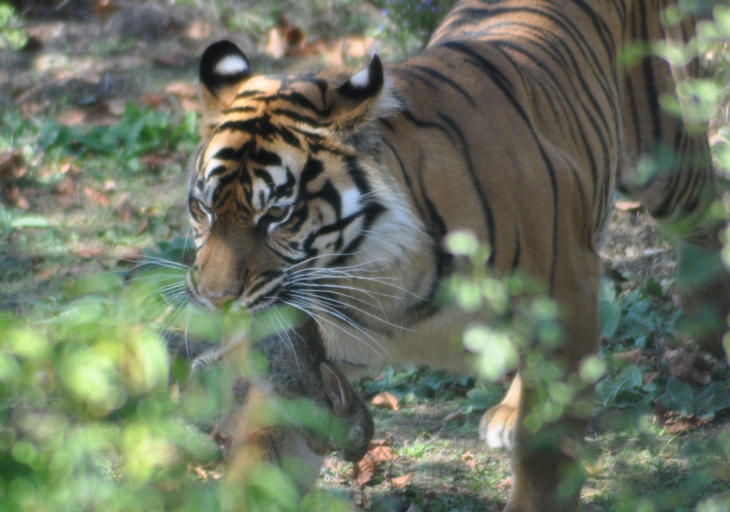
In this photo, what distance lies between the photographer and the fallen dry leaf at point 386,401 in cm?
355

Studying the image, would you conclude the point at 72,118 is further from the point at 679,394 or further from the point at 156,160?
the point at 679,394

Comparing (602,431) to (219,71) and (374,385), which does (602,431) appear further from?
(219,71)

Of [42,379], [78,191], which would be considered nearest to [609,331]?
[42,379]

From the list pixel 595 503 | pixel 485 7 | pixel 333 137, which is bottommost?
pixel 595 503

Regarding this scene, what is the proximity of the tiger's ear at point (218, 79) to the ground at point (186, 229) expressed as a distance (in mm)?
673

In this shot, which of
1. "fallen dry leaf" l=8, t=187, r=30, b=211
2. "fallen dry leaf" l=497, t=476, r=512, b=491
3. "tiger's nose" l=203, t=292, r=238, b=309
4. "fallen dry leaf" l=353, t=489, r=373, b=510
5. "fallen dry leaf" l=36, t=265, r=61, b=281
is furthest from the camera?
"fallen dry leaf" l=8, t=187, r=30, b=211

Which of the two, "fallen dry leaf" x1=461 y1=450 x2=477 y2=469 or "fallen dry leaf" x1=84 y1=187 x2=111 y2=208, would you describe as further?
"fallen dry leaf" x1=84 y1=187 x2=111 y2=208

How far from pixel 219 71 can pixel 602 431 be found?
1.93 meters

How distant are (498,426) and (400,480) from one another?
18.1 inches

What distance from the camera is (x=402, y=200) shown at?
7.53 ft

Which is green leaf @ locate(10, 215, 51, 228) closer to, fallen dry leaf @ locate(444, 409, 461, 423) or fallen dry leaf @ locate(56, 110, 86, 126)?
fallen dry leaf @ locate(56, 110, 86, 126)

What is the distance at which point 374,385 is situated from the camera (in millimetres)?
3742

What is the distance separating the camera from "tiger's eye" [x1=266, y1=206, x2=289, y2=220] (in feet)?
7.22

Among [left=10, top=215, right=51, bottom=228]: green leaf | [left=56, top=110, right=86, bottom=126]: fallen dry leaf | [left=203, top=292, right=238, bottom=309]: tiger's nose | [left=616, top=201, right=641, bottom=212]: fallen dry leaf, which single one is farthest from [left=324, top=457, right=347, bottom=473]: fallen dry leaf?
[left=56, top=110, right=86, bottom=126]: fallen dry leaf
